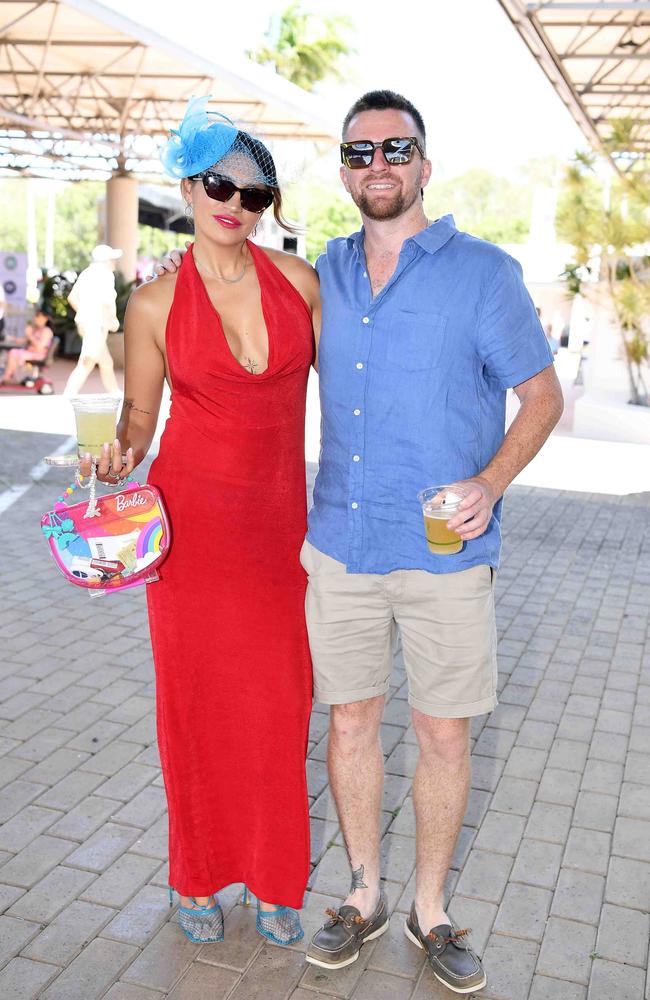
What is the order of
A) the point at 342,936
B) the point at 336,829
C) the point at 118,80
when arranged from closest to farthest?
1. the point at 342,936
2. the point at 336,829
3. the point at 118,80

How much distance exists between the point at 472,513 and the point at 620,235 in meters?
11.9

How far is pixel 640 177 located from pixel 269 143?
37.9 ft

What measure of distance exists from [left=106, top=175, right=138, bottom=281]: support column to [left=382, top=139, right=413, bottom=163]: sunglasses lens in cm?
2089

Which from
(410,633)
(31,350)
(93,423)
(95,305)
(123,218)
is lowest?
(31,350)

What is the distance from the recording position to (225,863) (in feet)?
9.37

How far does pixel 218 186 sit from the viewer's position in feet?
8.32

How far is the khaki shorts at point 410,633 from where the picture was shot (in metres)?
2.52

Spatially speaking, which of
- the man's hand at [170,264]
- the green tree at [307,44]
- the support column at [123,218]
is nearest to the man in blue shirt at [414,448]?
the man's hand at [170,264]

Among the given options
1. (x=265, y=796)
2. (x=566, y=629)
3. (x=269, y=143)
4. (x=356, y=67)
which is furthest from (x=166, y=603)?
(x=356, y=67)

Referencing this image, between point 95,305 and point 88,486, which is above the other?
point 88,486

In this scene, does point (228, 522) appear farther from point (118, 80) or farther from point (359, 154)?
point (118, 80)

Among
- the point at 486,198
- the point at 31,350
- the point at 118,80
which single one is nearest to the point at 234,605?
the point at 31,350

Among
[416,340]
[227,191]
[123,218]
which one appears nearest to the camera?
[416,340]

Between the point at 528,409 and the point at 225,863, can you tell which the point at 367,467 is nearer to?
the point at 528,409
